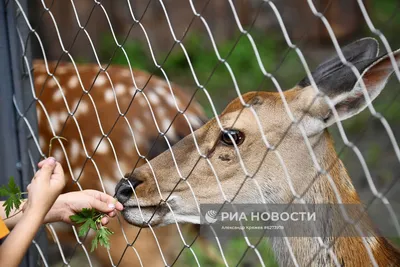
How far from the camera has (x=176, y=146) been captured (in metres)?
2.77

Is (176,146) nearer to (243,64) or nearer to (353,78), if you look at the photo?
(353,78)

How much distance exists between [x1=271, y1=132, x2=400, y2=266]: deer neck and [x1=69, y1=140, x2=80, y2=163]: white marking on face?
1529mm

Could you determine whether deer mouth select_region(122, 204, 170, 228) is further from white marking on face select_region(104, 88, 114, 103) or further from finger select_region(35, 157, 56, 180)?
white marking on face select_region(104, 88, 114, 103)

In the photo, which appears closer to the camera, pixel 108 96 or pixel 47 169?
pixel 47 169

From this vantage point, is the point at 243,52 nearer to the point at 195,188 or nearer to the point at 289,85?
the point at 289,85

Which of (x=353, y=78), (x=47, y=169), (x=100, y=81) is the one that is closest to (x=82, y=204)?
(x=47, y=169)

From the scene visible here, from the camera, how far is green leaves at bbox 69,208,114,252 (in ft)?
7.89

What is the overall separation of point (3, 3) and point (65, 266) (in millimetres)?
1029

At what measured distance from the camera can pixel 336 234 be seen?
100 inches

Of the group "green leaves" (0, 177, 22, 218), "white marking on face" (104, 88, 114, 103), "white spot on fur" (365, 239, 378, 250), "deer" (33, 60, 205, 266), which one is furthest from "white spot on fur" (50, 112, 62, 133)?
"white spot on fur" (365, 239, 378, 250)

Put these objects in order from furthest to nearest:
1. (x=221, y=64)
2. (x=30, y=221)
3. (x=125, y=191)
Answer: (x=221, y=64), (x=125, y=191), (x=30, y=221)

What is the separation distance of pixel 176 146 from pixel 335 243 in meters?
0.62

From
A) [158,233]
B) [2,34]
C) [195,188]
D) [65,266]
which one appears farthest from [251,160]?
[158,233]

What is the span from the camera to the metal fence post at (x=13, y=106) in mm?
3107
